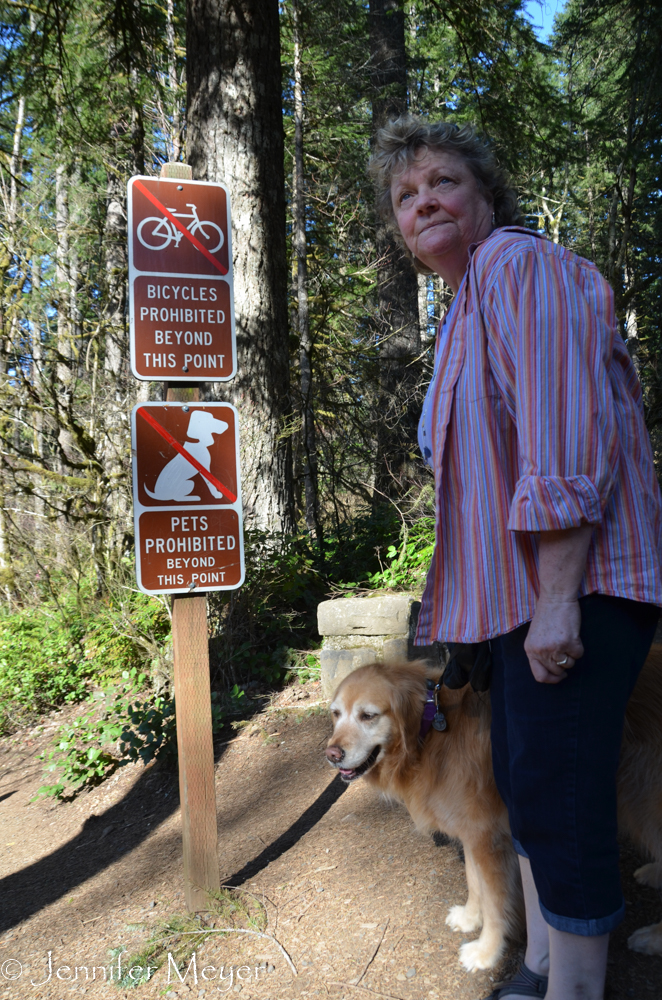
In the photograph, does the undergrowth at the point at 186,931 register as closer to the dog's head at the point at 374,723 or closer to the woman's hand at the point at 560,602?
the dog's head at the point at 374,723

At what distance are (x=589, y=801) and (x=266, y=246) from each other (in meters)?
5.39

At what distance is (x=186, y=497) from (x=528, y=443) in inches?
64.8

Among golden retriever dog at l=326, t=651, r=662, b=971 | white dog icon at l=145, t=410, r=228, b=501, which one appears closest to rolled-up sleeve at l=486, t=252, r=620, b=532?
golden retriever dog at l=326, t=651, r=662, b=971

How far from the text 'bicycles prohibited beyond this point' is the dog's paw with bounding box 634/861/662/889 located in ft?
8.42

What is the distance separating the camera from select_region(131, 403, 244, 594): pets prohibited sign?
2.61 meters

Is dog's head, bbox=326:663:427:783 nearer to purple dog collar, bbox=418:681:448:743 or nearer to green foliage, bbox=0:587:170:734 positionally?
purple dog collar, bbox=418:681:448:743

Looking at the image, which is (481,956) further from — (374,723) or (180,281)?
(180,281)

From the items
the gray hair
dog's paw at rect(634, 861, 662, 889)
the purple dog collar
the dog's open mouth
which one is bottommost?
dog's paw at rect(634, 861, 662, 889)

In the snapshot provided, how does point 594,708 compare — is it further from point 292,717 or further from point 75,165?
point 75,165

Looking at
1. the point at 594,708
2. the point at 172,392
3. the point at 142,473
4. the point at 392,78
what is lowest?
the point at 594,708

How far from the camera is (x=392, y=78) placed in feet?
33.9

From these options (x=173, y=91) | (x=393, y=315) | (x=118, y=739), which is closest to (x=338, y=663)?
(x=118, y=739)

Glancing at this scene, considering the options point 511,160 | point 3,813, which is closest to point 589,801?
point 3,813

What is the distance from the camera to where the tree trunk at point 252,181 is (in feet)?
18.5
